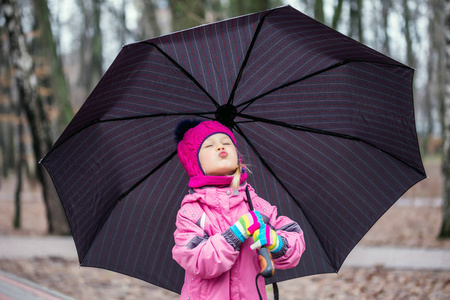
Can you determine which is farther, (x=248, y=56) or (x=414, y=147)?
(x=414, y=147)

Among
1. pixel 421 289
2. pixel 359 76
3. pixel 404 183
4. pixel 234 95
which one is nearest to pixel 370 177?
pixel 404 183

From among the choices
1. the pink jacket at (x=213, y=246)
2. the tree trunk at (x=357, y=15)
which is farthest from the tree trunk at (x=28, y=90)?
the tree trunk at (x=357, y=15)

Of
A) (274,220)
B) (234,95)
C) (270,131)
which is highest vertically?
(234,95)

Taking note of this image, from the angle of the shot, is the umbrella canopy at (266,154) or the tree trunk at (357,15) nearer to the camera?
the umbrella canopy at (266,154)

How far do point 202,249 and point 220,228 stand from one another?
0.20m

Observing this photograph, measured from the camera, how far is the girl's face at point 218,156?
2684mm

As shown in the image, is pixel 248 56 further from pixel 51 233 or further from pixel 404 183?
pixel 51 233

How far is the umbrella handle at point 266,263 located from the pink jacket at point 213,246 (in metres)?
Result: 0.11

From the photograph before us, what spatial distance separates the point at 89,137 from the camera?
307 centimetres

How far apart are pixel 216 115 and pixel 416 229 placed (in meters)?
11.4

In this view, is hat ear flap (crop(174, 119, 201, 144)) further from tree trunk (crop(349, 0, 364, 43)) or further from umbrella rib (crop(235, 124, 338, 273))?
tree trunk (crop(349, 0, 364, 43))

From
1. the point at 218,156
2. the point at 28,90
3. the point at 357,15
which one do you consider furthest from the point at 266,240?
the point at 357,15

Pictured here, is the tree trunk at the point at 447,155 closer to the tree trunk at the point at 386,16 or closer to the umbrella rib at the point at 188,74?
the umbrella rib at the point at 188,74

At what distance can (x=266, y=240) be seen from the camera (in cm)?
237
